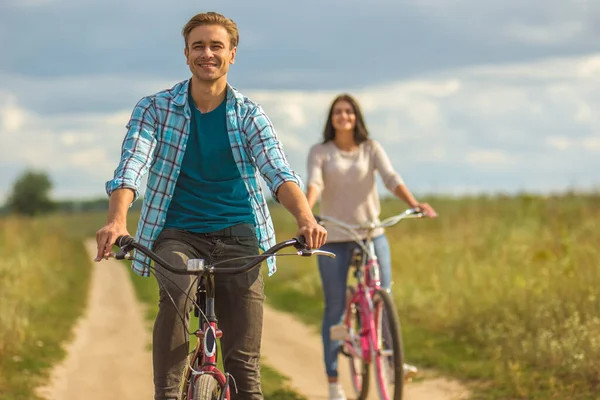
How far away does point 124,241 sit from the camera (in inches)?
148

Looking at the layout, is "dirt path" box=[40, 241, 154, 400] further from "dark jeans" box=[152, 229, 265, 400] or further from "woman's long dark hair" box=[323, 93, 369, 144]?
"dark jeans" box=[152, 229, 265, 400]

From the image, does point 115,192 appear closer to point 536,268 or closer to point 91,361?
point 91,361

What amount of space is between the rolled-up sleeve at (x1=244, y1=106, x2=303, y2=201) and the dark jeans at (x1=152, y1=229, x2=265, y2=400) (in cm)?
34

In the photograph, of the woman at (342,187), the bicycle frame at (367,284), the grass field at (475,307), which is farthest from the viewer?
the grass field at (475,307)

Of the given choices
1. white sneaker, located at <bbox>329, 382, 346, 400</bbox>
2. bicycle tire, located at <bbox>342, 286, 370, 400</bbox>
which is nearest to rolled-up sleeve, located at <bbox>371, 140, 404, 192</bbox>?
bicycle tire, located at <bbox>342, 286, 370, 400</bbox>

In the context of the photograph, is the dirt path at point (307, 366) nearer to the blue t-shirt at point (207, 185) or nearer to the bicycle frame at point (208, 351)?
the blue t-shirt at point (207, 185)

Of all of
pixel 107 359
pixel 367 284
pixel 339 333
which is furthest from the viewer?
pixel 107 359

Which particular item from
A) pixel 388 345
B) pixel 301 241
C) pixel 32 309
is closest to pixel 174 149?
pixel 301 241

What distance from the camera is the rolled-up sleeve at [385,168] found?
757 cm

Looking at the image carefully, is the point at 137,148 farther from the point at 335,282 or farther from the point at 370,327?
the point at 335,282

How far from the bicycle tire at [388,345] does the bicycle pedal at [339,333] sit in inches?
15.2

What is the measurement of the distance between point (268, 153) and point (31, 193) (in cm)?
10405

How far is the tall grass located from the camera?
301 inches

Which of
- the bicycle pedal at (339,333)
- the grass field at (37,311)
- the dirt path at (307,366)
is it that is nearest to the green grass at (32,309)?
the grass field at (37,311)
